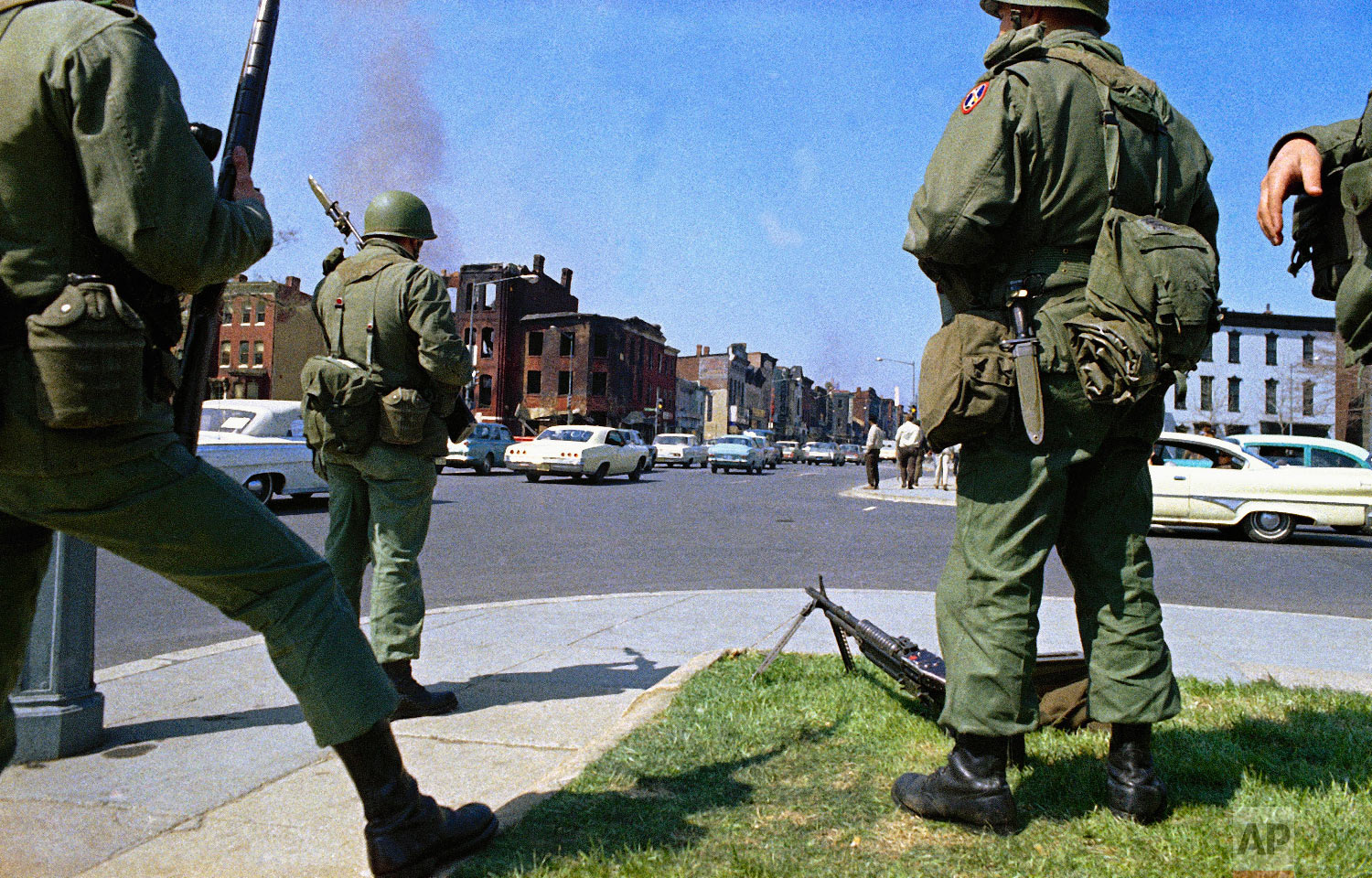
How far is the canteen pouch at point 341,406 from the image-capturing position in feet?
11.2

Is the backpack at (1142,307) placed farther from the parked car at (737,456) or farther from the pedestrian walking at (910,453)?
the parked car at (737,456)

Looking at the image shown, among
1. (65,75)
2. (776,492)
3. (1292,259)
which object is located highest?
(65,75)

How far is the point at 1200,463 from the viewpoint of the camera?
13188 mm

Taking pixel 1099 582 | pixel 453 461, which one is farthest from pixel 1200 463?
pixel 453 461

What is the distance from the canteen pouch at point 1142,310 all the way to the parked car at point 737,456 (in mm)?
33258

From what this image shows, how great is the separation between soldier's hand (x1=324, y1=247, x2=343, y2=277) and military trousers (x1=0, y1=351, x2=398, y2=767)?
2.17m

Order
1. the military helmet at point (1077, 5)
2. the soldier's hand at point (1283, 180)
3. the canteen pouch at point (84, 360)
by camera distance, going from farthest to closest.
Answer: the military helmet at point (1077, 5) → the soldier's hand at point (1283, 180) → the canteen pouch at point (84, 360)

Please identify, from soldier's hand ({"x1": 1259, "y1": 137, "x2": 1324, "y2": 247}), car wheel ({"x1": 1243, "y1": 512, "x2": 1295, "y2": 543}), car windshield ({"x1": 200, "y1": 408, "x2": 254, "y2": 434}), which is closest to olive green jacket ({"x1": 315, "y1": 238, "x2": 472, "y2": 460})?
soldier's hand ({"x1": 1259, "y1": 137, "x2": 1324, "y2": 247})

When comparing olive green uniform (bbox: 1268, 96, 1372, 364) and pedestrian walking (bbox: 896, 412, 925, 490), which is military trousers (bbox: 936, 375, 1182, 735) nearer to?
olive green uniform (bbox: 1268, 96, 1372, 364)

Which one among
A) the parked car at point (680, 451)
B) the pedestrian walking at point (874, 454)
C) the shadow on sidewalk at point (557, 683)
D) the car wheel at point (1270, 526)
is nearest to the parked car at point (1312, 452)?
the car wheel at point (1270, 526)

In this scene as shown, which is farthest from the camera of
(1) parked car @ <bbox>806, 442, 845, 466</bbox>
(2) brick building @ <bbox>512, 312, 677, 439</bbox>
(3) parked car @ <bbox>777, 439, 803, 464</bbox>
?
(2) brick building @ <bbox>512, 312, 677, 439</bbox>

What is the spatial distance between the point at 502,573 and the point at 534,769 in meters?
4.91

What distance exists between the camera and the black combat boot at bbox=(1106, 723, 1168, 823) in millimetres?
2277

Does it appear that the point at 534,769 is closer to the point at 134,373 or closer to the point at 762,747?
the point at 762,747
